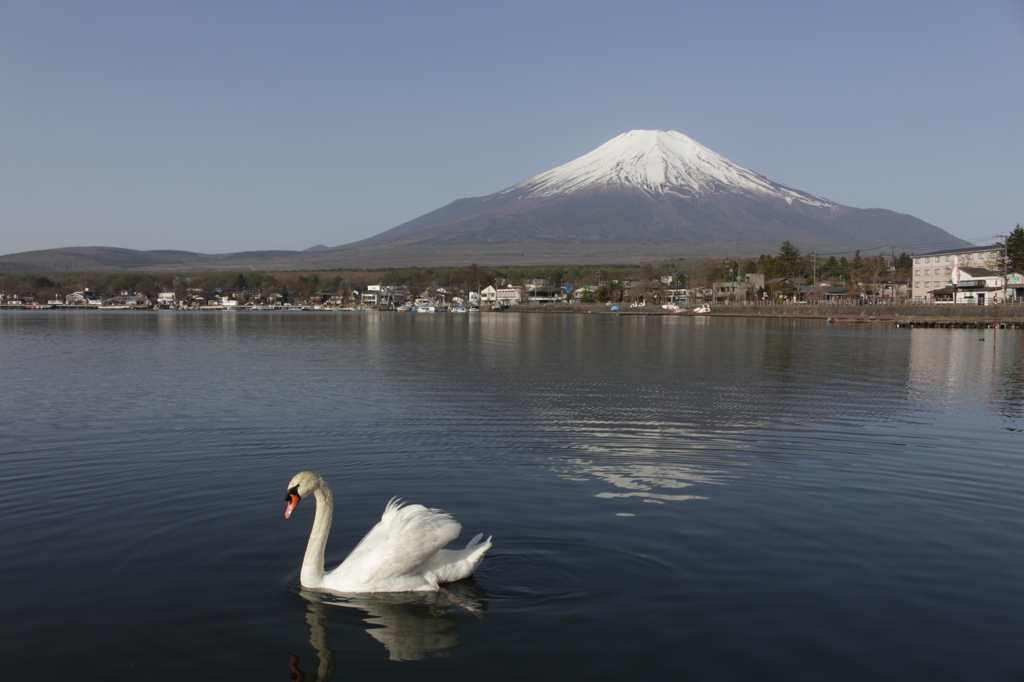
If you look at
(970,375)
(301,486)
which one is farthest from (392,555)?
(970,375)

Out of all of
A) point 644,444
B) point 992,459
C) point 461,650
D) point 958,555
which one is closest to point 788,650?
point 461,650

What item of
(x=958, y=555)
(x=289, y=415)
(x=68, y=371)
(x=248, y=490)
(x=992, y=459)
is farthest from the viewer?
(x=68, y=371)

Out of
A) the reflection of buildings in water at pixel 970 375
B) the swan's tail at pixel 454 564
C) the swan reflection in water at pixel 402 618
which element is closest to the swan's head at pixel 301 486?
the swan reflection in water at pixel 402 618

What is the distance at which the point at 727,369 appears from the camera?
28.3 metres

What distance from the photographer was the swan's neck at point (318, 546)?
6418 millimetres

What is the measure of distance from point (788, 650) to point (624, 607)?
1.34 m

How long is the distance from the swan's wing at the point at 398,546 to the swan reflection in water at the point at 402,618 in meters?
0.21

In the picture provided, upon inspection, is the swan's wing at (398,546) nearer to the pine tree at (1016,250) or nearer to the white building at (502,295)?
the pine tree at (1016,250)

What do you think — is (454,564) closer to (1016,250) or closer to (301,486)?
(301,486)

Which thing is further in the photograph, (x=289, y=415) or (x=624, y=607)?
(x=289, y=415)

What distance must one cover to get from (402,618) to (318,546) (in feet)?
3.44

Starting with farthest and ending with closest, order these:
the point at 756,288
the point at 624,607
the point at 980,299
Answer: the point at 756,288
the point at 980,299
the point at 624,607

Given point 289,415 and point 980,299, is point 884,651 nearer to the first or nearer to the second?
point 289,415

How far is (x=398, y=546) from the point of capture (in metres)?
6.32
